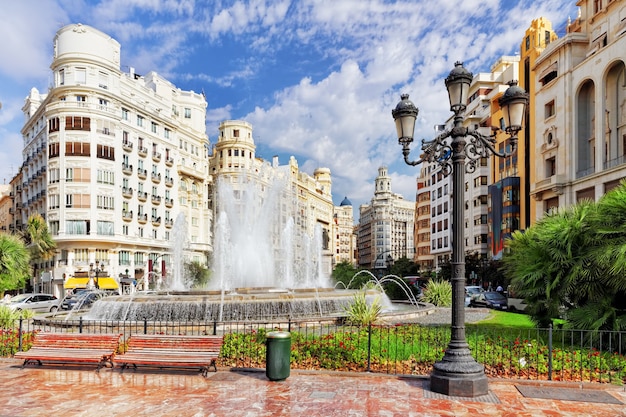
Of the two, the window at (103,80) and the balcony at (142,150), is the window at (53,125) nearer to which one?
the window at (103,80)

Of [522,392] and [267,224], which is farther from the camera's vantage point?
[267,224]

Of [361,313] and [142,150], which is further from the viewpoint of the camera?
[142,150]

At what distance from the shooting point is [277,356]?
10.2m

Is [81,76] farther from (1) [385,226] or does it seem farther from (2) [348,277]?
(1) [385,226]

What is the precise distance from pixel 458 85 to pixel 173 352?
824cm

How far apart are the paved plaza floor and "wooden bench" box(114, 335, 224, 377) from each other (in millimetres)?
315

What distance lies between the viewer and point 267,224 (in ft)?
136

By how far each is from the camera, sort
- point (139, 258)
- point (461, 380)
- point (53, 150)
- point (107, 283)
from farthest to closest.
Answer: point (139, 258), point (53, 150), point (107, 283), point (461, 380)

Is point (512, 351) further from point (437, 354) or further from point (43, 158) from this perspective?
point (43, 158)

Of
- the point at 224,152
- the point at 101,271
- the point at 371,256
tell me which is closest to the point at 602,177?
the point at 101,271

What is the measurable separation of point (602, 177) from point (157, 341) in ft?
121

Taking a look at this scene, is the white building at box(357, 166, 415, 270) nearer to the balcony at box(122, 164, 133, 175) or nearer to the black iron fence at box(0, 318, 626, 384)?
the balcony at box(122, 164, 133, 175)

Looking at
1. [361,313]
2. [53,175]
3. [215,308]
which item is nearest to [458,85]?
[361,313]

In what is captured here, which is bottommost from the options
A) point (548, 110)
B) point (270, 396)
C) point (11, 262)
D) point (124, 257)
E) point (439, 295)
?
point (439, 295)
